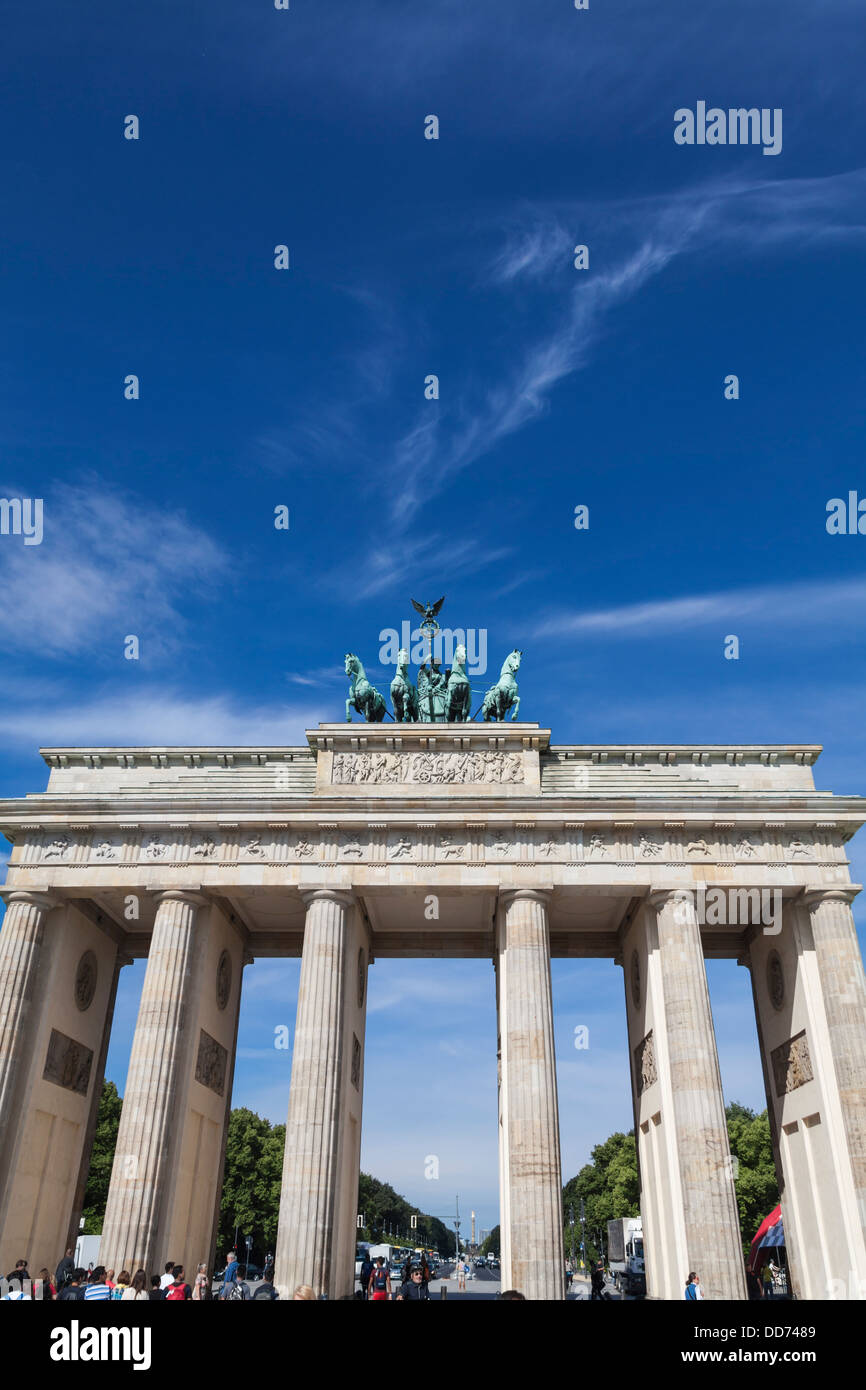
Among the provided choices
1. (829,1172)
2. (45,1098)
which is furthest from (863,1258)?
(45,1098)

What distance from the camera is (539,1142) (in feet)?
96.1

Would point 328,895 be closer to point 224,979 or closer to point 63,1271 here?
point 224,979

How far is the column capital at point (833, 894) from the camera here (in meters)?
32.5

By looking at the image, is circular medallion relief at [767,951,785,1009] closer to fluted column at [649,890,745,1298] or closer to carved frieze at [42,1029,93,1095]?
fluted column at [649,890,745,1298]

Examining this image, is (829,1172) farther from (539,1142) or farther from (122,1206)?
(122,1206)

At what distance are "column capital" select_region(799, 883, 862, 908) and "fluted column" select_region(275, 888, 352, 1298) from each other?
52.4 feet

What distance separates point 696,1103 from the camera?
2966cm

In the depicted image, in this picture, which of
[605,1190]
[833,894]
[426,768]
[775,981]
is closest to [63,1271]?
[426,768]

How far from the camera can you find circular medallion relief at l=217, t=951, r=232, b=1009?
118 ft

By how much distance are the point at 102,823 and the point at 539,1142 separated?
1831cm

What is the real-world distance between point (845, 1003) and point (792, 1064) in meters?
4.00

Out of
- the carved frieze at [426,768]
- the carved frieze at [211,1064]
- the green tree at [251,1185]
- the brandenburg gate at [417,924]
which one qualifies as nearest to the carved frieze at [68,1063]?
Result: the brandenburg gate at [417,924]

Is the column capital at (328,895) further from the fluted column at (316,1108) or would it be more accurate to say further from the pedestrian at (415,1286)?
the pedestrian at (415,1286)

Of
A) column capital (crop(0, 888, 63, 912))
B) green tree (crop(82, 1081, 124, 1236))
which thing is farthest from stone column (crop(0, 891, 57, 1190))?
green tree (crop(82, 1081, 124, 1236))
